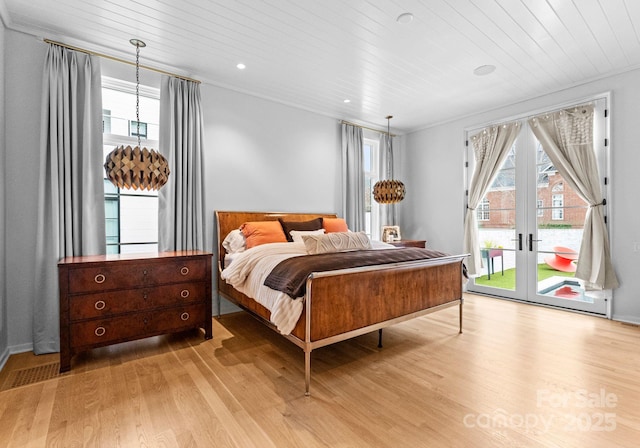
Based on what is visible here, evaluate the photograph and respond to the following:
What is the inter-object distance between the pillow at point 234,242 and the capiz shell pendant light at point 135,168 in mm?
1067

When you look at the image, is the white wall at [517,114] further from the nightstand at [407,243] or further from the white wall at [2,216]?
the white wall at [2,216]

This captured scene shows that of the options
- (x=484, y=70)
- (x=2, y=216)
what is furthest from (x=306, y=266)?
(x=484, y=70)

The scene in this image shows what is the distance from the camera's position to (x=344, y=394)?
211cm

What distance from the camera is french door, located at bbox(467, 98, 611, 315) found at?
4.00m

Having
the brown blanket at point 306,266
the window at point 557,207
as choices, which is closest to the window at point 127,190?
the brown blanket at point 306,266

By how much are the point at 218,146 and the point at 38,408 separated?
2938mm

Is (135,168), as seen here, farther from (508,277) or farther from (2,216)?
(508,277)

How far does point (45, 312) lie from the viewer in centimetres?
281

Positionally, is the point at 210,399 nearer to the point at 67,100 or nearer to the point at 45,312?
the point at 45,312

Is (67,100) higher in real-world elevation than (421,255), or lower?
higher

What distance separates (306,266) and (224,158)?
91.7 inches

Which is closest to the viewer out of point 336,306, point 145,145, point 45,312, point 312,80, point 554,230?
point 336,306

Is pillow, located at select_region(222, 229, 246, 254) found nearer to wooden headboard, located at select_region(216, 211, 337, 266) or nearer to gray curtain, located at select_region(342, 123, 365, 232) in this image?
wooden headboard, located at select_region(216, 211, 337, 266)

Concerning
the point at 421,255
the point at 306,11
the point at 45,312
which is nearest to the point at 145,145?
the point at 45,312
